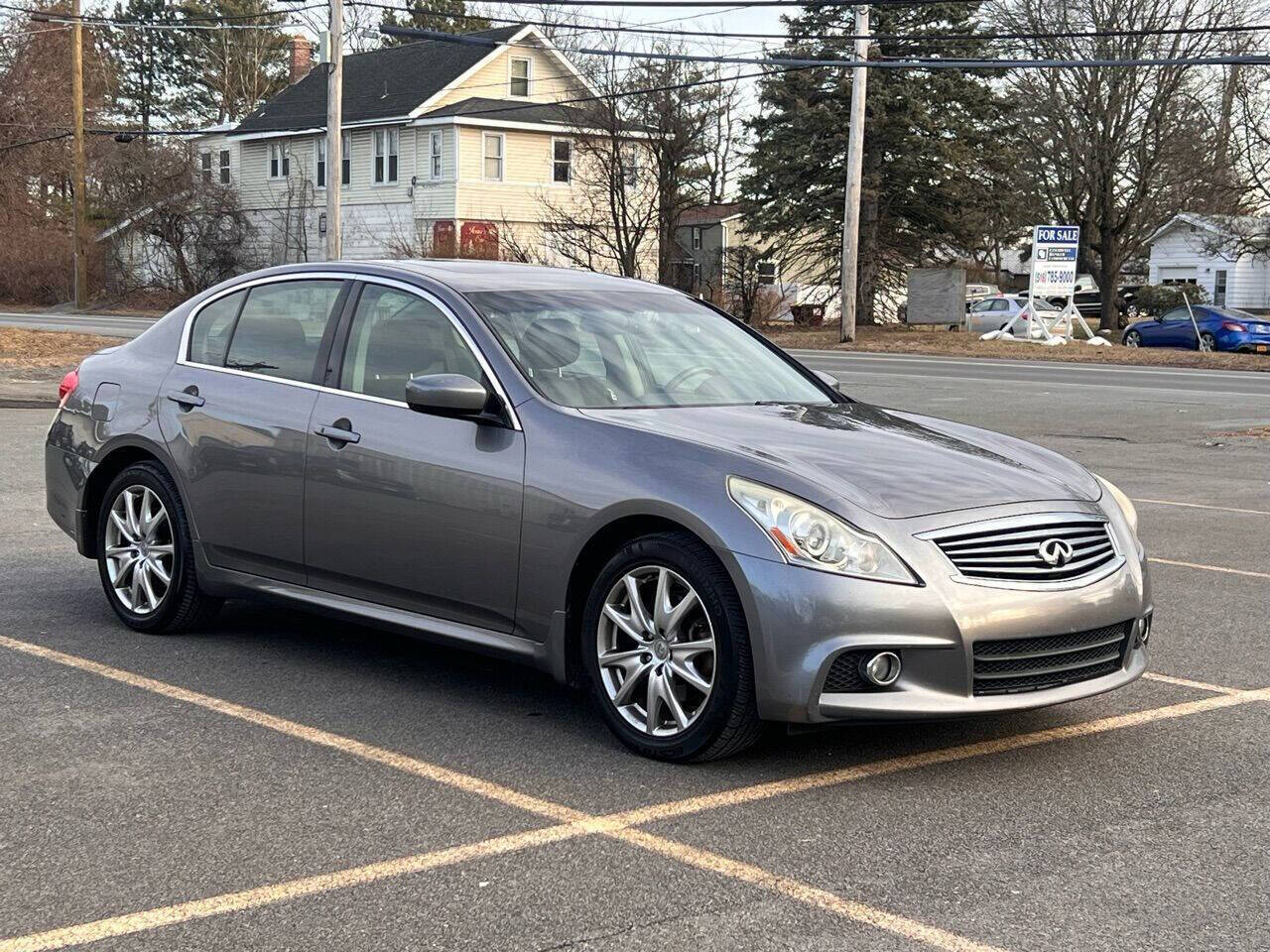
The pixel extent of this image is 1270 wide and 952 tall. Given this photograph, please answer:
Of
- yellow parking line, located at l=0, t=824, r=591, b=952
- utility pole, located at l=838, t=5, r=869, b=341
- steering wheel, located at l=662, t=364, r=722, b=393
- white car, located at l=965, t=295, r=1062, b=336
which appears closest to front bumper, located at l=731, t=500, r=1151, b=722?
yellow parking line, located at l=0, t=824, r=591, b=952

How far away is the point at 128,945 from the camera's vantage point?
3.76m

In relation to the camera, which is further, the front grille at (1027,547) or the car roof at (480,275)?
the car roof at (480,275)

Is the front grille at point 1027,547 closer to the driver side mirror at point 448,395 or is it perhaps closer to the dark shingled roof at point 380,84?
the driver side mirror at point 448,395

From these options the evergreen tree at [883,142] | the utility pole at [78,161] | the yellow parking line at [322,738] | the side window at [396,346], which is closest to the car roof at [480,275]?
the side window at [396,346]

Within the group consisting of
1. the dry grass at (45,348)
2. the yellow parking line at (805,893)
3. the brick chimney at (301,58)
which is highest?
the brick chimney at (301,58)

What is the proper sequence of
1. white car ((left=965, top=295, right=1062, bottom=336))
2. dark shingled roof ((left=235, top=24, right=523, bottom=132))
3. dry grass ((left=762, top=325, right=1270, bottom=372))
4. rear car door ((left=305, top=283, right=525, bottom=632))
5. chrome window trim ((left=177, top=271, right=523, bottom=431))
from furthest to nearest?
dark shingled roof ((left=235, top=24, right=523, bottom=132))
white car ((left=965, top=295, right=1062, bottom=336))
dry grass ((left=762, top=325, right=1270, bottom=372))
chrome window trim ((left=177, top=271, right=523, bottom=431))
rear car door ((left=305, top=283, right=525, bottom=632))

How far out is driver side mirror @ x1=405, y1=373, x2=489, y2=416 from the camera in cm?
567

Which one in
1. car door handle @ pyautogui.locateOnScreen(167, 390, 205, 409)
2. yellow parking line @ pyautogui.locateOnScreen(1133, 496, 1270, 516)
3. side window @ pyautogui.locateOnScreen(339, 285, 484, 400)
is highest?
side window @ pyautogui.locateOnScreen(339, 285, 484, 400)

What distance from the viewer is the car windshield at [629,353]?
19.6 ft

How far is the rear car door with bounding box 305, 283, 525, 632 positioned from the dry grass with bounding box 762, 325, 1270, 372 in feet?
94.8

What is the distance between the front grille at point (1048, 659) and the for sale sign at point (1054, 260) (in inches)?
1331

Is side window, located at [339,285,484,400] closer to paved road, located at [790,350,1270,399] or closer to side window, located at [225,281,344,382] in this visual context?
side window, located at [225,281,344,382]

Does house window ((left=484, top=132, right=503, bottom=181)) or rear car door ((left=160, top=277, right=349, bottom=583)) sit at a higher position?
house window ((left=484, top=132, right=503, bottom=181))

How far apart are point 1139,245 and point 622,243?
54.0 feet
